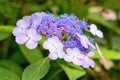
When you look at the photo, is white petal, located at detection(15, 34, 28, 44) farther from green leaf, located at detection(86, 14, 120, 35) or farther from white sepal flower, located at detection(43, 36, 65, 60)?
green leaf, located at detection(86, 14, 120, 35)

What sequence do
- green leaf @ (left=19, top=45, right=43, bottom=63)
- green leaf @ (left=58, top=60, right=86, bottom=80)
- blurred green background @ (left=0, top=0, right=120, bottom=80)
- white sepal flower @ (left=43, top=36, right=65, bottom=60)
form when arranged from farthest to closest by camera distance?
blurred green background @ (left=0, top=0, right=120, bottom=80) → green leaf @ (left=19, top=45, right=43, bottom=63) → green leaf @ (left=58, top=60, right=86, bottom=80) → white sepal flower @ (left=43, top=36, right=65, bottom=60)

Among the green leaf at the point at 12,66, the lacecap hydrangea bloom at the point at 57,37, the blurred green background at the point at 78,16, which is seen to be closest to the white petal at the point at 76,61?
the lacecap hydrangea bloom at the point at 57,37

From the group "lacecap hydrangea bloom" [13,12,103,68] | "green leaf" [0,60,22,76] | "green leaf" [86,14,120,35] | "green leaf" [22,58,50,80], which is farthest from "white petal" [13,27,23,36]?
"green leaf" [86,14,120,35]

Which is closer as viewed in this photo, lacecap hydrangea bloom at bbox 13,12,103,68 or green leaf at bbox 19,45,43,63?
lacecap hydrangea bloom at bbox 13,12,103,68

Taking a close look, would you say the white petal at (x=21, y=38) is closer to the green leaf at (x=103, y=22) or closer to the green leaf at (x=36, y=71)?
the green leaf at (x=36, y=71)

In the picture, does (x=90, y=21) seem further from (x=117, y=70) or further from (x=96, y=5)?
(x=117, y=70)

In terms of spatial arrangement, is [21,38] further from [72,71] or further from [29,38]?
[72,71]
